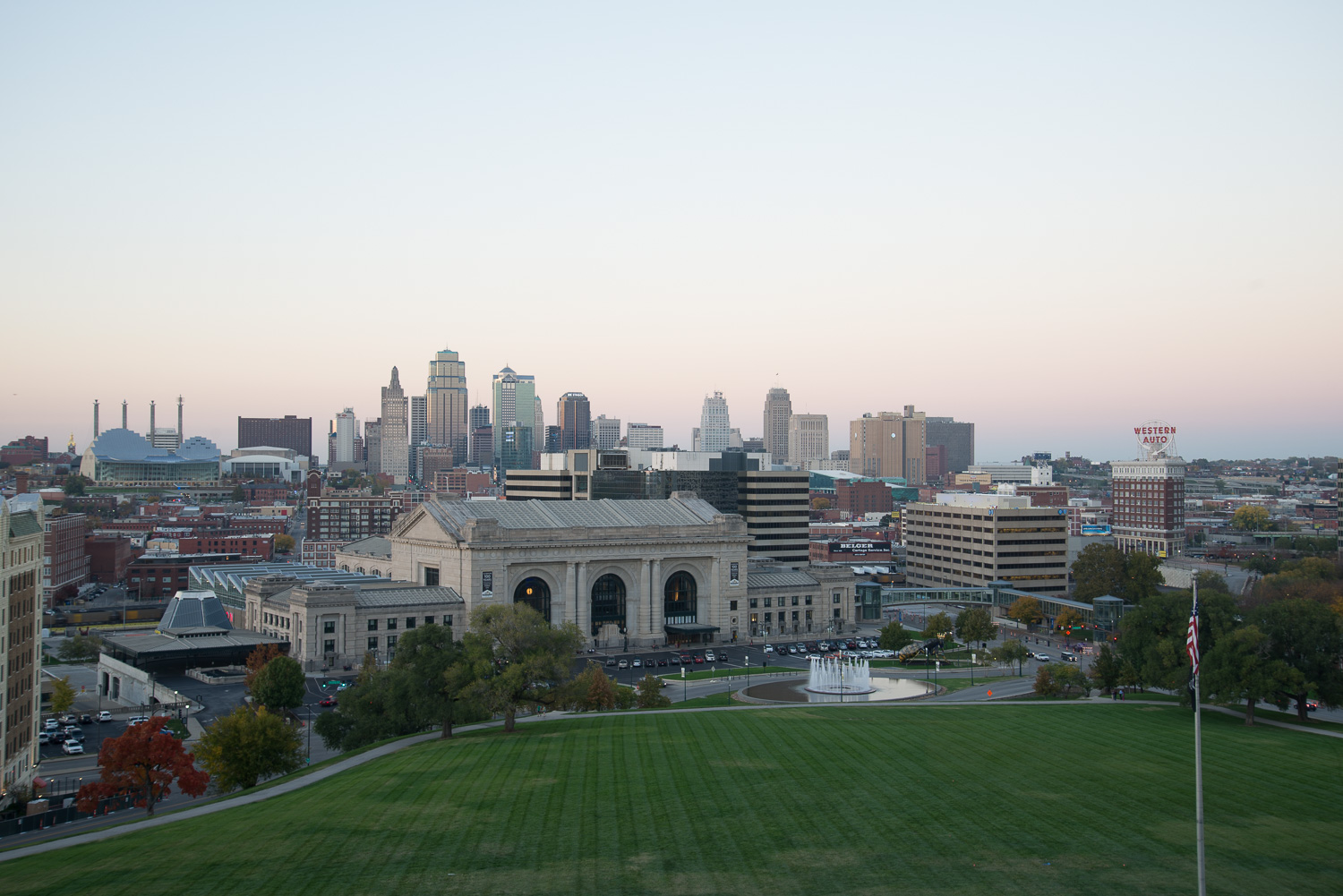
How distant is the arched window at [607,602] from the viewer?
433 feet

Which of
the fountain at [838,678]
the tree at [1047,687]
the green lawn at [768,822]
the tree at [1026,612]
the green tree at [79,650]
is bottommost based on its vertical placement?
the green tree at [79,650]

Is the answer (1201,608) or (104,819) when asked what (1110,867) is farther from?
(104,819)

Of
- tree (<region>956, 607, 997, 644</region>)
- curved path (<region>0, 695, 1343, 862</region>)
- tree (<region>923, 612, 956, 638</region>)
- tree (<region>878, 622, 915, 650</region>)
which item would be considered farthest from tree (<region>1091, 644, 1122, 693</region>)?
tree (<region>923, 612, 956, 638</region>)

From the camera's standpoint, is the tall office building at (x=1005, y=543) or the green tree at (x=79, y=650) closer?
the green tree at (x=79, y=650)

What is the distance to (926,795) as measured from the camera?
5375cm

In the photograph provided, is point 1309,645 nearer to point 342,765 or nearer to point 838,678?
point 838,678

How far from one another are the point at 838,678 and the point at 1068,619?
5048 cm

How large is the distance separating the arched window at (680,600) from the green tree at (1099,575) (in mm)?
57317

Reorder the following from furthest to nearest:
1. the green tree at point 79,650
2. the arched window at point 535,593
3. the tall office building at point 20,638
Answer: the arched window at point 535,593 < the green tree at point 79,650 < the tall office building at point 20,638

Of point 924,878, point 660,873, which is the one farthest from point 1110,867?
point 660,873

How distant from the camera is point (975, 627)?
123 meters

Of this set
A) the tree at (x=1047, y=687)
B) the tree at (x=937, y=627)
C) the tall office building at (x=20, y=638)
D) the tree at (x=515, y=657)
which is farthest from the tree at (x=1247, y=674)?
the tall office building at (x=20, y=638)

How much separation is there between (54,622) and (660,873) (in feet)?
465

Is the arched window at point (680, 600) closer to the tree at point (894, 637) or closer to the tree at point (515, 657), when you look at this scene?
the tree at point (894, 637)
